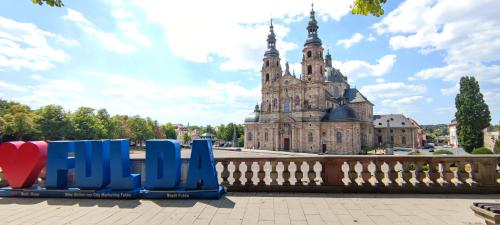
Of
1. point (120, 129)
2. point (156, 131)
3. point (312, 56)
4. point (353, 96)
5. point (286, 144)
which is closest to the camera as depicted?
point (312, 56)

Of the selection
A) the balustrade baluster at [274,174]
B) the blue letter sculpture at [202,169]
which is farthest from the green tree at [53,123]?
the balustrade baluster at [274,174]

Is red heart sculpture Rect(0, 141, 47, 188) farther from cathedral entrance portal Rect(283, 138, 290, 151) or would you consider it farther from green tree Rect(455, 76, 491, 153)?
cathedral entrance portal Rect(283, 138, 290, 151)

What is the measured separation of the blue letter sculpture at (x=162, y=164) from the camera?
840 cm

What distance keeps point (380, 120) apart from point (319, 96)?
137ft

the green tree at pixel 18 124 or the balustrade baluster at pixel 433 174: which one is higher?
the green tree at pixel 18 124

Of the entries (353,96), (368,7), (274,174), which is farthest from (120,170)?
(353,96)

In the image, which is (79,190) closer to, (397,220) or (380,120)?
(397,220)

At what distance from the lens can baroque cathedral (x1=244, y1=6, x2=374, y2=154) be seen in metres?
68.5

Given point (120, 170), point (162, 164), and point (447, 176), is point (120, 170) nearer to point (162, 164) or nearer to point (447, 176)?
point (162, 164)

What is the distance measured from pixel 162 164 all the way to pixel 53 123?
2437 inches

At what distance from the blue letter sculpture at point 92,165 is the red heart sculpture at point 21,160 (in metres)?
1.35

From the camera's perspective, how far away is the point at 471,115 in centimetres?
5225

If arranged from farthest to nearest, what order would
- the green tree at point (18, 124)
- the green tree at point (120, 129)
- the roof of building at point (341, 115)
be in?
the green tree at point (120, 129) < the roof of building at point (341, 115) < the green tree at point (18, 124)

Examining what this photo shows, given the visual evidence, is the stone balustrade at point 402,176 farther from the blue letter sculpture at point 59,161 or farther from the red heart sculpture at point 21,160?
the red heart sculpture at point 21,160
